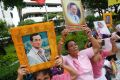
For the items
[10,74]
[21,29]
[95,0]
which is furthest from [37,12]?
[21,29]

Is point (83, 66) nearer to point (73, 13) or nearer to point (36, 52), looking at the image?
point (73, 13)

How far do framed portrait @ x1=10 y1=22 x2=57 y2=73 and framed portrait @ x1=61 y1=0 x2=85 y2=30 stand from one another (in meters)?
1.11

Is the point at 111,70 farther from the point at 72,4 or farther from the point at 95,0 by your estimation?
the point at 95,0

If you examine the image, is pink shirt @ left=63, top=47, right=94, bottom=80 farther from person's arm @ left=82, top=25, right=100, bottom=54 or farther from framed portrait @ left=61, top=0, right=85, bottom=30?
framed portrait @ left=61, top=0, right=85, bottom=30

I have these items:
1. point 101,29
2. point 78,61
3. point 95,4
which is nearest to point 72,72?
point 78,61

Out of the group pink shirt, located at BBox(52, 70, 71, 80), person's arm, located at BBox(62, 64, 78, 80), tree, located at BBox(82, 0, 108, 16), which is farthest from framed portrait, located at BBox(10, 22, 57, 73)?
tree, located at BBox(82, 0, 108, 16)

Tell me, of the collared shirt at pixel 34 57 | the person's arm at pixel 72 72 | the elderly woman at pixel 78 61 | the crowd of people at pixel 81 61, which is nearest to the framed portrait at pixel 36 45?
the collared shirt at pixel 34 57

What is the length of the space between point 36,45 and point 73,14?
1306mm

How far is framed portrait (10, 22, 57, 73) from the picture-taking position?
13.5ft

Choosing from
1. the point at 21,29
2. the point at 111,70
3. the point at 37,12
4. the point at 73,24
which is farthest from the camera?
the point at 37,12

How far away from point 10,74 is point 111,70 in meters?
2.11

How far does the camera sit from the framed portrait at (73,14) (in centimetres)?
545

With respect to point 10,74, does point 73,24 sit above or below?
above

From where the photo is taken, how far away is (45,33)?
14.2 ft
